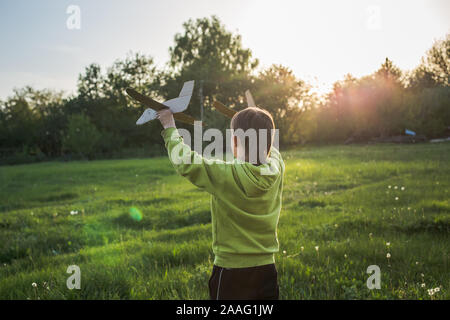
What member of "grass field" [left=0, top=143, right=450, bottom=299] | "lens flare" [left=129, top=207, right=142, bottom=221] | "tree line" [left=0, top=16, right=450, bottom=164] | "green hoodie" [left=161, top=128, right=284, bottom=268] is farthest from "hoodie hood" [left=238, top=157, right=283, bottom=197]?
"tree line" [left=0, top=16, right=450, bottom=164]

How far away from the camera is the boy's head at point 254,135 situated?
2.25 meters

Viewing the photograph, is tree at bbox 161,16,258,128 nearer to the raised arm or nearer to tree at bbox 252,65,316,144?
tree at bbox 252,65,316,144

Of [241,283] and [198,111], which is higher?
[198,111]

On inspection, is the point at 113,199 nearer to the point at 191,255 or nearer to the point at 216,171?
the point at 191,255

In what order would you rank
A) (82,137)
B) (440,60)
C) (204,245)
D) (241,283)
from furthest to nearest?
(82,137), (440,60), (204,245), (241,283)

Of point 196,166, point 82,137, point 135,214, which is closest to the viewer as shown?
point 196,166

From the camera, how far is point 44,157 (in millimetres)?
43844

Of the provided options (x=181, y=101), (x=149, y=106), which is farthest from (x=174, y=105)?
(x=149, y=106)

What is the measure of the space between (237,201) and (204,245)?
9.23 ft

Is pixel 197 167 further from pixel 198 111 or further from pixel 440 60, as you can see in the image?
pixel 198 111

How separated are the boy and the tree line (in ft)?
118

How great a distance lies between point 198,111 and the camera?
4634 cm

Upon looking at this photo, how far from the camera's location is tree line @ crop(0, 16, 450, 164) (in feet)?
130
